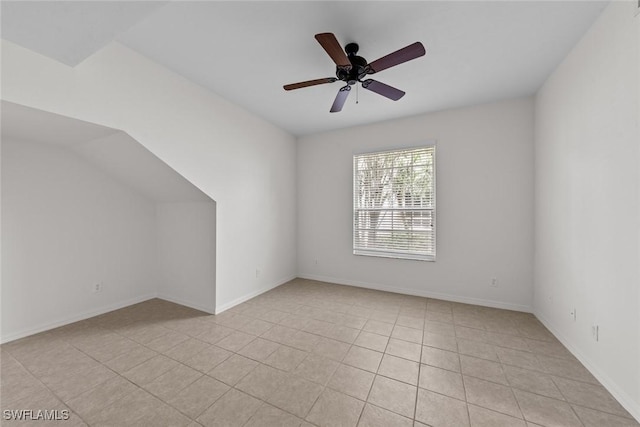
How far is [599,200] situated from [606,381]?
52.6 inches

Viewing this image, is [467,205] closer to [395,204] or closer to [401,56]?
[395,204]

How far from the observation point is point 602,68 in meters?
1.80

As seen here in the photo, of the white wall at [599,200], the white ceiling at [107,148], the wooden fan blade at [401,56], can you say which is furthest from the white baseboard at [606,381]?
the white ceiling at [107,148]

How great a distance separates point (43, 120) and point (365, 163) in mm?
3672

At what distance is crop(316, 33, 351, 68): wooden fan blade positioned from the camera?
1.54 meters

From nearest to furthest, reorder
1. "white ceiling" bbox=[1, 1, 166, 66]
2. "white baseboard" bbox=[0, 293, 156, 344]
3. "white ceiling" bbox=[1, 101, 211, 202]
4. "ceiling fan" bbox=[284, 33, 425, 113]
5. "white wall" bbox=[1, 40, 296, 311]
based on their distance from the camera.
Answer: "white ceiling" bbox=[1, 1, 166, 66]
"ceiling fan" bbox=[284, 33, 425, 113]
"white wall" bbox=[1, 40, 296, 311]
"white ceiling" bbox=[1, 101, 211, 202]
"white baseboard" bbox=[0, 293, 156, 344]

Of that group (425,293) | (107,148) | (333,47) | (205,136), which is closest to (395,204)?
(425,293)

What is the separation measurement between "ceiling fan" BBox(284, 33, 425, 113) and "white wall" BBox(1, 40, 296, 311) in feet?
4.41

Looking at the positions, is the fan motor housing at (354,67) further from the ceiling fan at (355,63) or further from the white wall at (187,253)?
the white wall at (187,253)

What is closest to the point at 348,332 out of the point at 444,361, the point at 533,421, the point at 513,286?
the point at 444,361

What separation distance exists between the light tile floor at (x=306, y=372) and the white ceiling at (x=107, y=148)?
1588 mm

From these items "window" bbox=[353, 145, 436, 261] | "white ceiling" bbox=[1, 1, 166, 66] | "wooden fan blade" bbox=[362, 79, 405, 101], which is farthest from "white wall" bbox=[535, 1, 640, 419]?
"white ceiling" bbox=[1, 1, 166, 66]

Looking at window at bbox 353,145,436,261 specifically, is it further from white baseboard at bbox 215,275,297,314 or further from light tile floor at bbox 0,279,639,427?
white baseboard at bbox 215,275,297,314

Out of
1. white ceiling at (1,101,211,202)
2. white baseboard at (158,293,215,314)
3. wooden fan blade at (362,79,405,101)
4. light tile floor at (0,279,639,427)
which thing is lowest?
light tile floor at (0,279,639,427)
